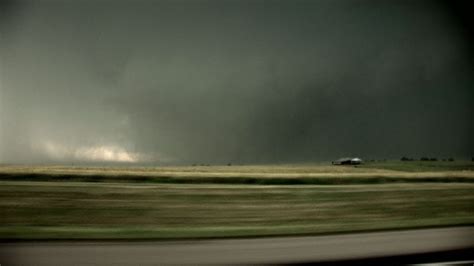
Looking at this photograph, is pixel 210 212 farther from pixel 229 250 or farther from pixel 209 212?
pixel 229 250

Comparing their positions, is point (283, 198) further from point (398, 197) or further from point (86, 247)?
point (86, 247)

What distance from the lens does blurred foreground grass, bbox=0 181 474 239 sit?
11036mm

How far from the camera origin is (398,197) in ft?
73.3

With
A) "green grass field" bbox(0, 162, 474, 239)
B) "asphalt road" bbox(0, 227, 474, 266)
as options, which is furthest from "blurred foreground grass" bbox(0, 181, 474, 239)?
"asphalt road" bbox(0, 227, 474, 266)

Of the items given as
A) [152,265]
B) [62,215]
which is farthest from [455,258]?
[62,215]

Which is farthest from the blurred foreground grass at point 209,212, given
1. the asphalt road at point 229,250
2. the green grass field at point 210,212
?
the asphalt road at point 229,250

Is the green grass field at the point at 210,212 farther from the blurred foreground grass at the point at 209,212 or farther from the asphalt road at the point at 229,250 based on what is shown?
the asphalt road at the point at 229,250

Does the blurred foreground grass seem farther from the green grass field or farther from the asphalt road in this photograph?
the asphalt road

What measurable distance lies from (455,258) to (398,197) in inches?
610

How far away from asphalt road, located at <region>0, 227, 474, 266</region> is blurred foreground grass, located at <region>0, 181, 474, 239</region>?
42.6 inches

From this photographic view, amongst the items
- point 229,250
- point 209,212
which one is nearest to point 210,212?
point 209,212

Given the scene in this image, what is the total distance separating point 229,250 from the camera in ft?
27.3

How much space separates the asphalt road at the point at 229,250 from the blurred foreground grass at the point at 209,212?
108 cm

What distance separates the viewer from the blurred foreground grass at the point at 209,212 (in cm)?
1104
